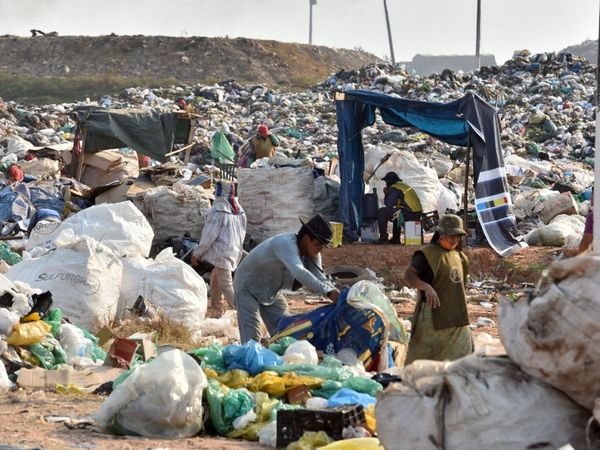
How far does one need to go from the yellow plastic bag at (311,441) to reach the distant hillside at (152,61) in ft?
126

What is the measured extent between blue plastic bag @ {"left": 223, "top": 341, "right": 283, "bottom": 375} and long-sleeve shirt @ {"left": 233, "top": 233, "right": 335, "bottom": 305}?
1.01 m

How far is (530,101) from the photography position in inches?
1199

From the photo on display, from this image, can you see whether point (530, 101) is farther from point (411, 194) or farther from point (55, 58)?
point (55, 58)

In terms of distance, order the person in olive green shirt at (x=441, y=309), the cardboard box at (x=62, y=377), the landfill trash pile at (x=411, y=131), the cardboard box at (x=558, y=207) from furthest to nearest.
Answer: the cardboard box at (x=558, y=207)
the landfill trash pile at (x=411, y=131)
the person in olive green shirt at (x=441, y=309)
the cardboard box at (x=62, y=377)

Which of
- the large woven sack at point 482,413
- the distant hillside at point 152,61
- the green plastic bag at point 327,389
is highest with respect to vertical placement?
the distant hillside at point 152,61

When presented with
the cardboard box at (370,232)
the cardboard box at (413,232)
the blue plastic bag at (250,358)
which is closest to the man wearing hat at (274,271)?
the blue plastic bag at (250,358)

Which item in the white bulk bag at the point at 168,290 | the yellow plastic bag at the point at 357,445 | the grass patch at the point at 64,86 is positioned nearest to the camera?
the yellow plastic bag at the point at 357,445

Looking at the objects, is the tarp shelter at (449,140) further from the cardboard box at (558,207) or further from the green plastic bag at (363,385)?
the green plastic bag at (363,385)

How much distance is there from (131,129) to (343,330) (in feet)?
35.5

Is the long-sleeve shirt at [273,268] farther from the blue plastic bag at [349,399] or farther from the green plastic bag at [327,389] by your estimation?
the blue plastic bag at [349,399]

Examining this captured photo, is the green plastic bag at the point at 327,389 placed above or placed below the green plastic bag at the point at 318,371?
below

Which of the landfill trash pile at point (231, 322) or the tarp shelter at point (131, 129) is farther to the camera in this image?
the tarp shelter at point (131, 129)

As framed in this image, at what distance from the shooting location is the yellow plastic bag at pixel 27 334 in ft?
24.9

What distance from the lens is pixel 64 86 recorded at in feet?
142
